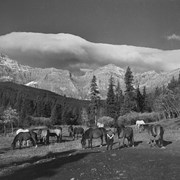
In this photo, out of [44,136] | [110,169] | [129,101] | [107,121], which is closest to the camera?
[110,169]

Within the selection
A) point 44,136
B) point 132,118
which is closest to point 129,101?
point 132,118

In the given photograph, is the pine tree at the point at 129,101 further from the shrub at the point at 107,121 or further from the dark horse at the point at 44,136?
the dark horse at the point at 44,136

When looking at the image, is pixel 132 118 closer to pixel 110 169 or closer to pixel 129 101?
pixel 129 101

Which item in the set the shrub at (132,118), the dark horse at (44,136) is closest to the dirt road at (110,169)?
the dark horse at (44,136)

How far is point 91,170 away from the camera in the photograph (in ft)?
56.3

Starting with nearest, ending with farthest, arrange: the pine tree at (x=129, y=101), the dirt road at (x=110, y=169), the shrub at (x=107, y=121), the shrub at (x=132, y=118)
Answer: the dirt road at (x=110, y=169), the shrub at (x=132, y=118), the shrub at (x=107, y=121), the pine tree at (x=129, y=101)

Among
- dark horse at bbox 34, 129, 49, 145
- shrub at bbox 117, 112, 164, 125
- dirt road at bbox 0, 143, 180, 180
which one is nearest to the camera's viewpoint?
dirt road at bbox 0, 143, 180, 180

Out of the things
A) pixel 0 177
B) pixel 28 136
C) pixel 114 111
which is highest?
pixel 114 111

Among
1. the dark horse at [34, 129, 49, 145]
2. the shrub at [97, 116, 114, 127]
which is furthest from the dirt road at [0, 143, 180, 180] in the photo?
the shrub at [97, 116, 114, 127]

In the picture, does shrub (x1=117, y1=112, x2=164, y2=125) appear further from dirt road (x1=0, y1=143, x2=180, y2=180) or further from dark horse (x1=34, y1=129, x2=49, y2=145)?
dirt road (x1=0, y1=143, x2=180, y2=180)

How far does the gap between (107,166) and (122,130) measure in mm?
12515

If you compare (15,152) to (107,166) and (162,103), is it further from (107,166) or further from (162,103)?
(162,103)

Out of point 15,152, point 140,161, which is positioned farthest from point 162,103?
point 140,161

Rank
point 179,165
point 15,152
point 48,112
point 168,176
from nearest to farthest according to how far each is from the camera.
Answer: point 168,176 < point 179,165 < point 15,152 < point 48,112
